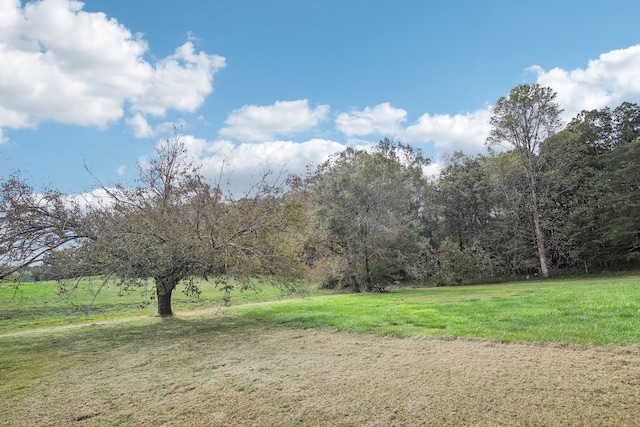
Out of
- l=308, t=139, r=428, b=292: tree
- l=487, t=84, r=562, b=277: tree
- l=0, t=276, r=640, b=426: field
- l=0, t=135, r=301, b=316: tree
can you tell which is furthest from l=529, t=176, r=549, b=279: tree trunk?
l=0, t=135, r=301, b=316: tree

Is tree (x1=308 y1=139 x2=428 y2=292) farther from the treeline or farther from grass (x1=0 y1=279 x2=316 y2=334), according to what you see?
grass (x1=0 y1=279 x2=316 y2=334)

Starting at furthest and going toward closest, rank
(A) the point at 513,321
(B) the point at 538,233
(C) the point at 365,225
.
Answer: (B) the point at 538,233 → (C) the point at 365,225 → (A) the point at 513,321

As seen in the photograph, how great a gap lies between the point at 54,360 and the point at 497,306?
9715 millimetres

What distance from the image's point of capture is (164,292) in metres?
11.4

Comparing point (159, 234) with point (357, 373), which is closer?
point (357, 373)

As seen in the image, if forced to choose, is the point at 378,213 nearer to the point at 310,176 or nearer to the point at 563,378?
the point at 310,176

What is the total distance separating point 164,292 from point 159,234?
3029 mm

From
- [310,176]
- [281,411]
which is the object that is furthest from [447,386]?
[310,176]

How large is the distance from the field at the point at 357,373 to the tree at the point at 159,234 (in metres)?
1.57

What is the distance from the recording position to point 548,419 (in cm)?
316

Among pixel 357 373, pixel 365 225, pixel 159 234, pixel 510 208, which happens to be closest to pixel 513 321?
pixel 357 373

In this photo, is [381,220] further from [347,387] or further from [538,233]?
[347,387]

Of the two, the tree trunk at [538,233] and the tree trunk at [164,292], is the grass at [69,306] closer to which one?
the tree trunk at [164,292]

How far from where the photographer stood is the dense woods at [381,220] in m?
9.17
